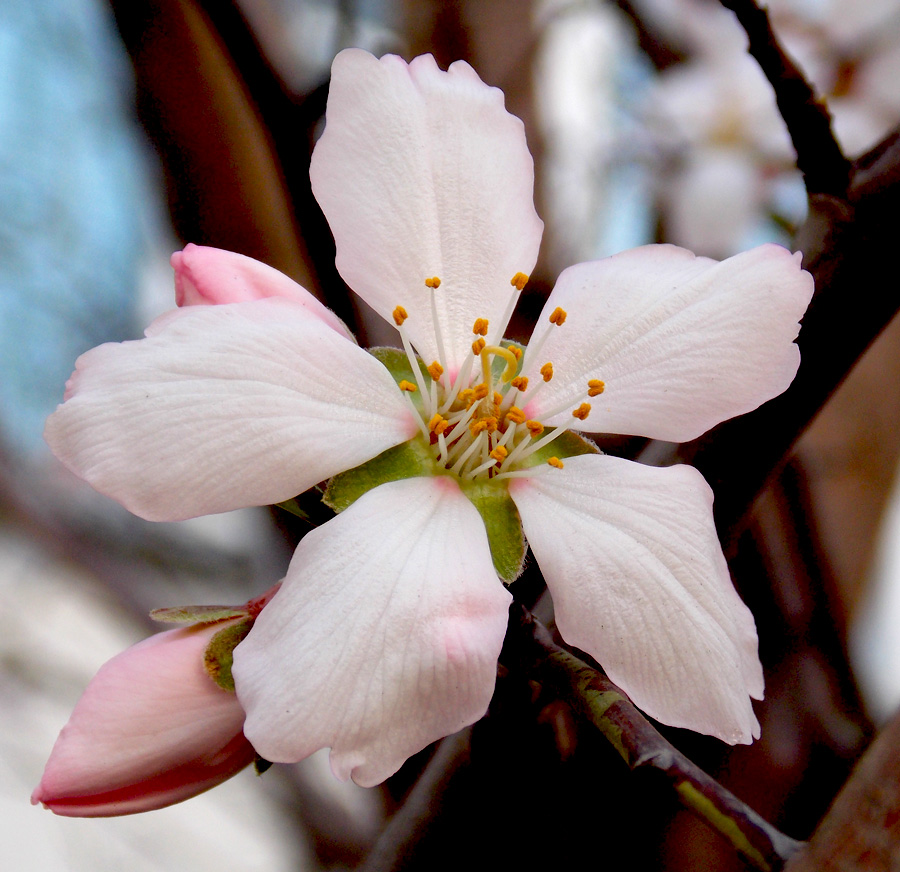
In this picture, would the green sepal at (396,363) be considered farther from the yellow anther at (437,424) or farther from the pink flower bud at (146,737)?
the pink flower bud at (146,737)

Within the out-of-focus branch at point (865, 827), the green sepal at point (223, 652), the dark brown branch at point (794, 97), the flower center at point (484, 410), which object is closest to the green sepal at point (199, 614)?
the green sepal at point (223, 652)

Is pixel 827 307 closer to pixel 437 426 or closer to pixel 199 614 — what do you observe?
pixel 437 426

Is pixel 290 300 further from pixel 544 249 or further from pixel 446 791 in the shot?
pixel 544 249

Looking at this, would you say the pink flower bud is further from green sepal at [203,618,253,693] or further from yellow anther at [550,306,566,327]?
yellow anther at [550,306,566,327]

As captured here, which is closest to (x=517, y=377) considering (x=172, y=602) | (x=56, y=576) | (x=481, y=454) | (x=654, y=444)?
(x=481, y=454)

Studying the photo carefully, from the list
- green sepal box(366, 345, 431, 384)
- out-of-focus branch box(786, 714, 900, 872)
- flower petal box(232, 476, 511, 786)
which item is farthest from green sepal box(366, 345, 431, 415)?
out-of-focus branch box(786, 714, 900, 872)
